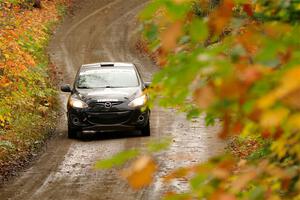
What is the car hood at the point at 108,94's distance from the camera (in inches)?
599

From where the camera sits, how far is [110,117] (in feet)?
50.1

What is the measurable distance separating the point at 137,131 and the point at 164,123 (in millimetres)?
1263

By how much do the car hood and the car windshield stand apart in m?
0.28

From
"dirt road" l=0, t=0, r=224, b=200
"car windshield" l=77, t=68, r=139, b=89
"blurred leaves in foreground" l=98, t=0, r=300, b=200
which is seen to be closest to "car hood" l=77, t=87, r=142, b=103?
"car windshield" l=77, t=68, r=139, b=89

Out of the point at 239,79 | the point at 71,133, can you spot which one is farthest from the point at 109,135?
the point at 239,79

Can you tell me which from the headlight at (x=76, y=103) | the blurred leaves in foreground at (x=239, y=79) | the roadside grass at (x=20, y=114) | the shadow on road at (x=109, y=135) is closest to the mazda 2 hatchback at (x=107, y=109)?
the headlight at (x=76, y=103)

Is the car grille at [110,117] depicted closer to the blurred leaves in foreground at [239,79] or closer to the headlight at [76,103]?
the headlight at [76,103]

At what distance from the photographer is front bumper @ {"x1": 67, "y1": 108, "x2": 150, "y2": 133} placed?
1523 centimetres

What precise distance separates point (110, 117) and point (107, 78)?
139cm

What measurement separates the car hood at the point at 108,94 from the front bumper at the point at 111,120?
30 cm

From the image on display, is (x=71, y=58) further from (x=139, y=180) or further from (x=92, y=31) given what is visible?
(x=139, y=180)

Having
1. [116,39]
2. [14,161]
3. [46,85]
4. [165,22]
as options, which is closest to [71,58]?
[116,39]

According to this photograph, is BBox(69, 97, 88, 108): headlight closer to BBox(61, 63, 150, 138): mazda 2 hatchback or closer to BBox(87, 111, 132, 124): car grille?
BBox(61, 63, 150, 138): mazda 2 hatchback

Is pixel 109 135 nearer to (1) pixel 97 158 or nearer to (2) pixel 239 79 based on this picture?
(1) pixel 97 158
